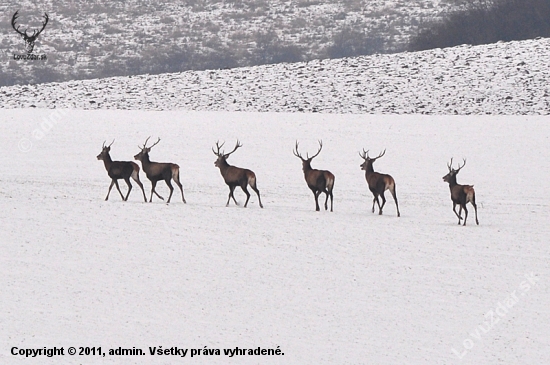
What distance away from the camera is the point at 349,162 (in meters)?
26.3

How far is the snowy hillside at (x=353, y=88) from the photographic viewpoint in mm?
35406

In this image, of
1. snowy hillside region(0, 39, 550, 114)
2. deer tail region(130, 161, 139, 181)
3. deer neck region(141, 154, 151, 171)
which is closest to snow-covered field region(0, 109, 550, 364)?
deer tail region(130, 161, 139, 181)

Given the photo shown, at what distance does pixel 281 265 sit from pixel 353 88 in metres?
25.0

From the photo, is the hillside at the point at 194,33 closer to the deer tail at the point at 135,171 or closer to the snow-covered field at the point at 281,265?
the snow-covered field at the point at 281,265

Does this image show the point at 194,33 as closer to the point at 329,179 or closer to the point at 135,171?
the point at 135,171

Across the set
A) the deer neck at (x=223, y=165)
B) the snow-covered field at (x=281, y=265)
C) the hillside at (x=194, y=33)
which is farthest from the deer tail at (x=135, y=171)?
the hillside at (x=194, y=33)

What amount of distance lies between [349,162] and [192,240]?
1150cm

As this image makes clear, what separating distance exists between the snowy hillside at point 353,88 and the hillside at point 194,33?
2184cm

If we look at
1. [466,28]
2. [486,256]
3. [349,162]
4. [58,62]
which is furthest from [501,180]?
[58,62]

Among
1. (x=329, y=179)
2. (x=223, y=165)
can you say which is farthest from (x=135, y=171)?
(x=329, y=179)

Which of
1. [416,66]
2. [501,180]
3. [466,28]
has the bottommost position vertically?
[501,180]

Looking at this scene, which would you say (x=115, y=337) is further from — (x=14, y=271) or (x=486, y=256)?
(x=486, y=256)

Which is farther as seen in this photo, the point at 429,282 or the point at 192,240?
the point at 192,240

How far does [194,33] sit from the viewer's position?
275 ft
